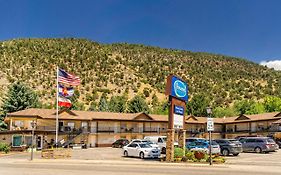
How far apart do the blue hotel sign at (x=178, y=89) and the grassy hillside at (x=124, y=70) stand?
74.6 metres

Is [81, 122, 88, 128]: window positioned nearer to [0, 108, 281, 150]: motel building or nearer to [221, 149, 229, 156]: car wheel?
[0, 108, 281, 150]: motel building

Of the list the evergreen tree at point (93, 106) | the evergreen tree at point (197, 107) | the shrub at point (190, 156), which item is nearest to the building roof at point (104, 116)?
the evergreen tree at point (197, 107)

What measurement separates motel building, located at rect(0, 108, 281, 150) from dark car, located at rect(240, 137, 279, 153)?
18289mm

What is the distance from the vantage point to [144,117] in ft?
242

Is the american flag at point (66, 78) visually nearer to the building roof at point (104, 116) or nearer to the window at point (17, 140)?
the building roof at point (104, 116)

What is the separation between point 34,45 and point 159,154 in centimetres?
10160

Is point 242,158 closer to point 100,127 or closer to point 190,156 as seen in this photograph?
point 190,156

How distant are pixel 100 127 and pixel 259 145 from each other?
30657 mm

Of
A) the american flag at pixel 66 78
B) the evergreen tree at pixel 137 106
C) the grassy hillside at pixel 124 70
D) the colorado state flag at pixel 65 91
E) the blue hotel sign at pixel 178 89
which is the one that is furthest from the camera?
the grassy hillside at pixel 124 70

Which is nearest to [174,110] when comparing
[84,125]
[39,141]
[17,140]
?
[17,140]

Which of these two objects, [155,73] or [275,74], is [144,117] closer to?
[155,73]

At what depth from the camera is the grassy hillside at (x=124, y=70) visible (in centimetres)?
11750

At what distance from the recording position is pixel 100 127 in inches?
2724

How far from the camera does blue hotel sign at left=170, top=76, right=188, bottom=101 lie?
36.0m
